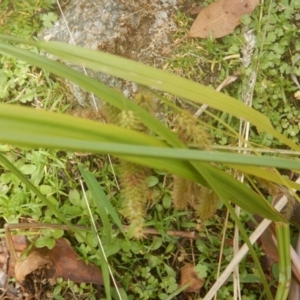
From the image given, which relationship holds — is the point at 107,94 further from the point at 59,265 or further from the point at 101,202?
the point at 59,265

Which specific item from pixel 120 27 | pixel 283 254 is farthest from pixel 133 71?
pixel 120 27

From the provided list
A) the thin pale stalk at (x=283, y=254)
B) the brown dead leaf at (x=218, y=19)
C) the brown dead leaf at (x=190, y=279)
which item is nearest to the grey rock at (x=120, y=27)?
the brown dead leaf at (x=218, y=19)

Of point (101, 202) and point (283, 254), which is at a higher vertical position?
point (283, 254)

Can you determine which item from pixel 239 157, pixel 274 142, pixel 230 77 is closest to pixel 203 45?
pixel 230 77

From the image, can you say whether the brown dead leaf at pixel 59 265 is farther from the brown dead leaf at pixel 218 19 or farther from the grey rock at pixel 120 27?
the brown dead leaf at pixel 218 19

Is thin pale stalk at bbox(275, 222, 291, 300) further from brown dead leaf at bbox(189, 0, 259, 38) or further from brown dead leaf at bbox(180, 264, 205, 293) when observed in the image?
brown dead leaf at bbox(189, 0, 259, 38)

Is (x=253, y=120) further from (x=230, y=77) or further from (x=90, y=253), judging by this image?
(x=90, y=253)
